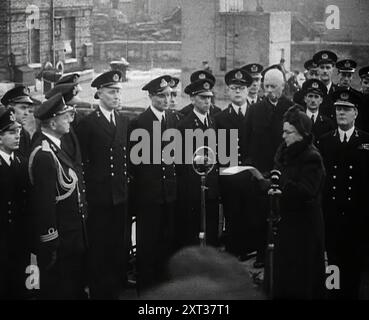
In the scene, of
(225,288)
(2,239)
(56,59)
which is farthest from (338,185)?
(56,59)

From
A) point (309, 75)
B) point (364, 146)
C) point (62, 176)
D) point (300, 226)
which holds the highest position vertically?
point (309, 75)

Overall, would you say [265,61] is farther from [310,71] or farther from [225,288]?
[225,288]

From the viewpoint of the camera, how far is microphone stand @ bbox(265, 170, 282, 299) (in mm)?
5902

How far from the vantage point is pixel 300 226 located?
609cm

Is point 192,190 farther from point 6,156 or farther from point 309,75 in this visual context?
point 309,75

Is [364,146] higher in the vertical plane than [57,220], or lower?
higher

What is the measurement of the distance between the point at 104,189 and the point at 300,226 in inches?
66.1

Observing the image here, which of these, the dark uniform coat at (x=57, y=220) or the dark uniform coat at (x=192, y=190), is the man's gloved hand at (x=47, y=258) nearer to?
the dark uniform coat at (x=57, y=220)

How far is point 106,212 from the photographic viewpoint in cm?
666

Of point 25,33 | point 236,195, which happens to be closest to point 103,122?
point 236,195

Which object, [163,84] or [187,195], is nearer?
[163,84]

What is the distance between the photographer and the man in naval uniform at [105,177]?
21.5 ft

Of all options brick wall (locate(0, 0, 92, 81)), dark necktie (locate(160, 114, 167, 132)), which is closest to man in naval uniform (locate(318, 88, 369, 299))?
Result: dark necktie (locate(160, 114, 167, 132))

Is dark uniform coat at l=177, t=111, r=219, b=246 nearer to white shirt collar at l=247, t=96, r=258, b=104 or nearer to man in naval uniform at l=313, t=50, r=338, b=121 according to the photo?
white shirt collar at l=247, t=96, r=258, b=104
